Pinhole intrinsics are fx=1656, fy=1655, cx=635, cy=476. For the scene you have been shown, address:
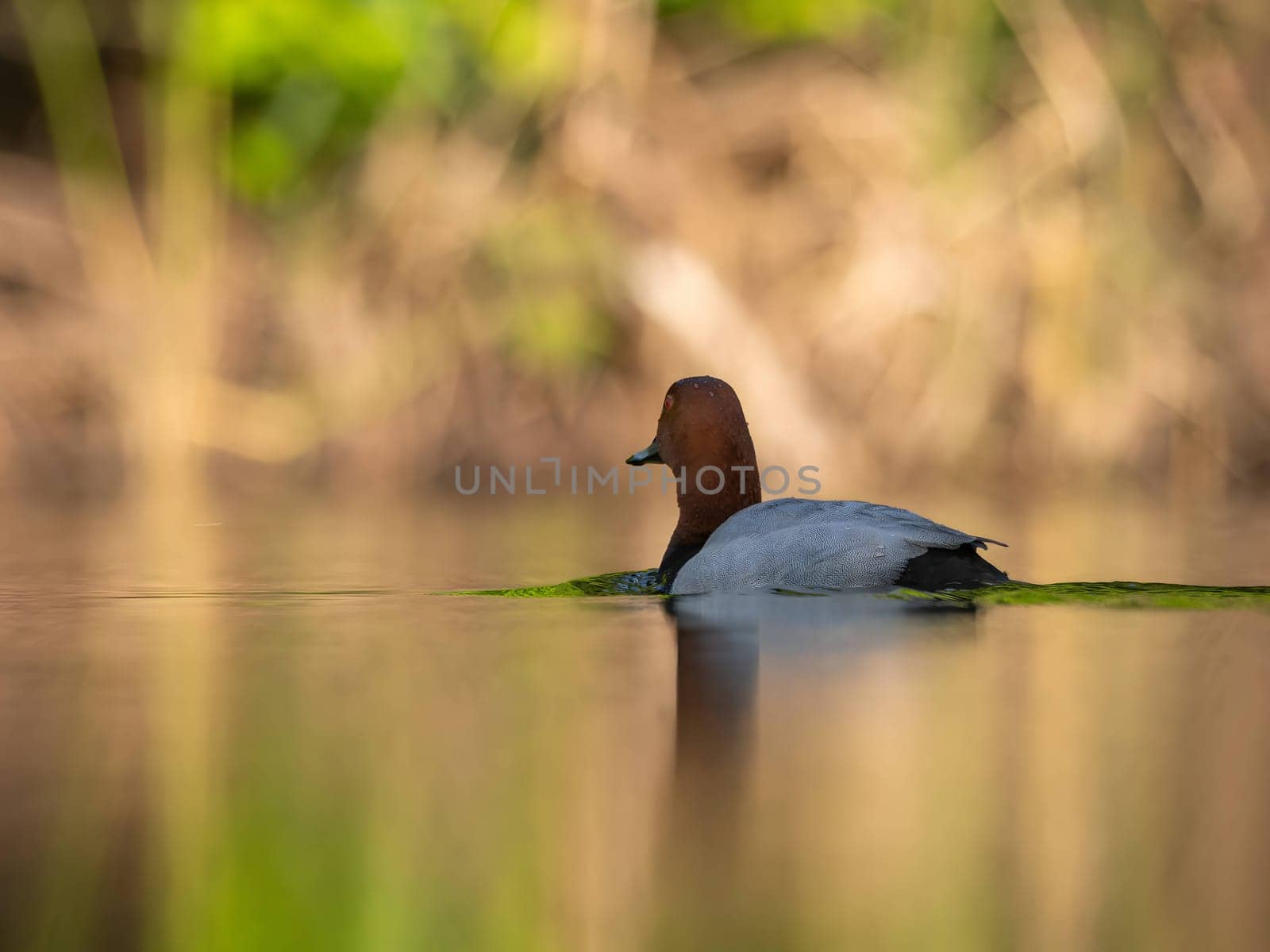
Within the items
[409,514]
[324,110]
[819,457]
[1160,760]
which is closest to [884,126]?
[819,457]

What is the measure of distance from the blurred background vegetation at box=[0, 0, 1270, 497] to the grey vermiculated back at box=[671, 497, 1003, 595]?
5.62 metres

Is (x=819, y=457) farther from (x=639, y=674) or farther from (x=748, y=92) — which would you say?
(x=639, y=674)

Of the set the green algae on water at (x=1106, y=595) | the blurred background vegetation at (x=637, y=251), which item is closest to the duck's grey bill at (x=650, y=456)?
the green algae on water at (x=1106, y=595)

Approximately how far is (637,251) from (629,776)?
29.4 ft

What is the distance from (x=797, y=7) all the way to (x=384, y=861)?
1026 centimetres

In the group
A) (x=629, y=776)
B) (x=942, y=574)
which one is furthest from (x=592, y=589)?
(x=629, y=776)

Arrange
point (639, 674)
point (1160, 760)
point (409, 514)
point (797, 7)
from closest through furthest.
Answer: point (1160, 760), point (639, 674), point (409, 514), point (797, 7)

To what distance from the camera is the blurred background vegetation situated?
35.3ft

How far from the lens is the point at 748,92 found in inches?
469

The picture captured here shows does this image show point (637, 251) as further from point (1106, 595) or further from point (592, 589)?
point (1106, 595)

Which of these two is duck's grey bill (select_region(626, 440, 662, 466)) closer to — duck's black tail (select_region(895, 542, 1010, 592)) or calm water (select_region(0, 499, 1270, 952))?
calm water (select_region(0, 499, 1270, 952))

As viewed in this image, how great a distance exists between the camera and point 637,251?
11242 millimetres

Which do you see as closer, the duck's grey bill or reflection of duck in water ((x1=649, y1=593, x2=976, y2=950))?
reflection of duck in water ((x1=649, y1=593, x2=976, y2=950))

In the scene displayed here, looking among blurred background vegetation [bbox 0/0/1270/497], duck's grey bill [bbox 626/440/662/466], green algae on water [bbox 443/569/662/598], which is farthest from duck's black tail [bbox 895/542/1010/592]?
blurred background vegetation [bbox 0/0/1270/497]
